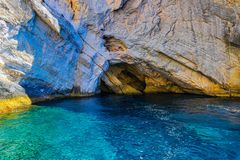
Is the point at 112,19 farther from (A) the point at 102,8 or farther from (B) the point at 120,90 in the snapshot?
(B) the point at 120,90

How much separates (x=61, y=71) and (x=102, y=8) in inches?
248

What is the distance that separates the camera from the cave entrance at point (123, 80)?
89.8 ft

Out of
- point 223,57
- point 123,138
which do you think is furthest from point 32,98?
point 223,57

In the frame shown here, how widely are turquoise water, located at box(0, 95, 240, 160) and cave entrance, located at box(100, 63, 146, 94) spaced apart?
5.57 metres

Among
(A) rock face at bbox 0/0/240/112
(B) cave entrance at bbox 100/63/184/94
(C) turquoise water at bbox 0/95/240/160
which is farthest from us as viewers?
(B) cave entrance at bbox 100/63/184/94

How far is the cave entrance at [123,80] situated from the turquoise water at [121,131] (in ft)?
18.3

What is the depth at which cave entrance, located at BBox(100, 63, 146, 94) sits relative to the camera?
27375 millimetres

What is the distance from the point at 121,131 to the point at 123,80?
Result: 15.4m

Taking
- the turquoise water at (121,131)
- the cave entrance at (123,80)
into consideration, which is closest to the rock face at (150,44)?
the cave entrance at (123,80)

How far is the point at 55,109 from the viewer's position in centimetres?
1891

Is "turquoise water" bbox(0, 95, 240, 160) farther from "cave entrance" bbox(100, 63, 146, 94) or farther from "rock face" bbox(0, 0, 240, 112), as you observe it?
"cave entrance" bbox(100, 63, 146, 94)

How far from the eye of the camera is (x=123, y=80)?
29.8 metres

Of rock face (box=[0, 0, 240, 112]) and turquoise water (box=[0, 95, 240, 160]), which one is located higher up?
rock face (box=[0, 0, 240, 112])

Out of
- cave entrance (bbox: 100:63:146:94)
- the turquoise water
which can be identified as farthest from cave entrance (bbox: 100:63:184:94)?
the turquoise water
